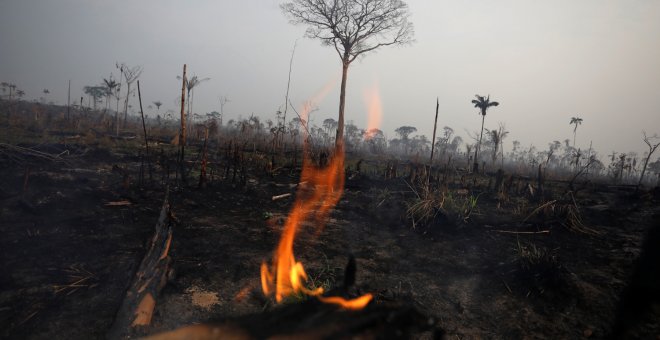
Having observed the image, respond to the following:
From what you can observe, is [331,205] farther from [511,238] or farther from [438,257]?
[511,238]

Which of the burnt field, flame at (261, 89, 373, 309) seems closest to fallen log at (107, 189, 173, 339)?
the burnt field

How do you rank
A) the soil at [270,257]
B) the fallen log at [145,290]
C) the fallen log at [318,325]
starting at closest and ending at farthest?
the fallen log at [318,325] → the fallen log at [145,290] → the soil at [270,257]

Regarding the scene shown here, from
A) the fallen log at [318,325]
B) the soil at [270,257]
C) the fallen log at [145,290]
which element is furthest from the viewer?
the soil at [270,257]

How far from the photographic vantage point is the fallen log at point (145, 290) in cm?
275

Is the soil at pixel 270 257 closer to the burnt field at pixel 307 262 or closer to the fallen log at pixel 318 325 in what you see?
the burnt field at pixel 307 262

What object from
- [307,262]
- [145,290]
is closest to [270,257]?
[307,262]

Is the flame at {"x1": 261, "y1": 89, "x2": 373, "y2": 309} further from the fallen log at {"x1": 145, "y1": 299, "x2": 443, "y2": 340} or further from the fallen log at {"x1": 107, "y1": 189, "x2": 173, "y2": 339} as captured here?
the fallen log at {"x1": 107, "y1": 189, "x2": 173, "y2": 339}

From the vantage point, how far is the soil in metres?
3.30

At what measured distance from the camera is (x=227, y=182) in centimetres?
912

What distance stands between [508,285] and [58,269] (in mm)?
6088

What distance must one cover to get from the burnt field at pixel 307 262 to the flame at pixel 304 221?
0.37ft

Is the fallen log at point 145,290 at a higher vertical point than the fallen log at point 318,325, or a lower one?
lower

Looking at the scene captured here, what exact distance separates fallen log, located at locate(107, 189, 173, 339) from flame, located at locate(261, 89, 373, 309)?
3.74ft

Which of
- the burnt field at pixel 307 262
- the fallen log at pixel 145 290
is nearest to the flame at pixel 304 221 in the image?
the burnt field at pixel 307 262
